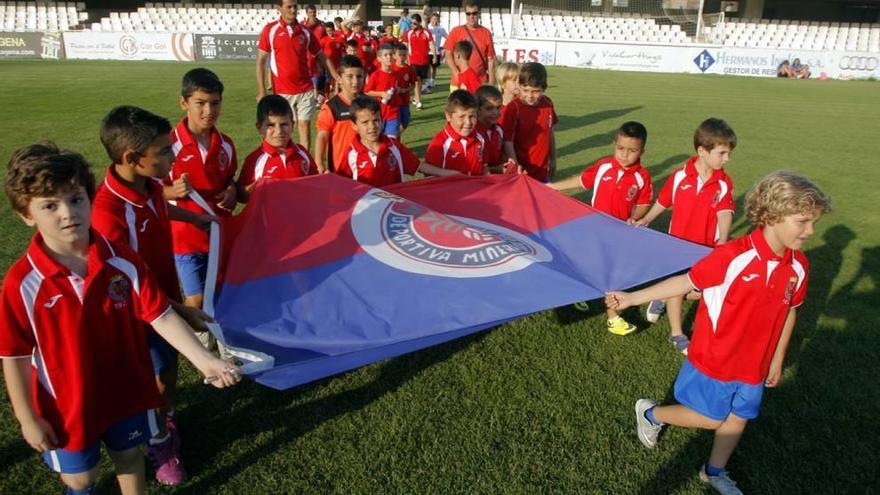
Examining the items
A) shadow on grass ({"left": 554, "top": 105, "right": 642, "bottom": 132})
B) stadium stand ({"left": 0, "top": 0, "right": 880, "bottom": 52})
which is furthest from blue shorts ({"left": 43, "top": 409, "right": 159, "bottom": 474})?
stadium stand ({"left": 0, "top": 0, "right": 880, "bottom": 52})

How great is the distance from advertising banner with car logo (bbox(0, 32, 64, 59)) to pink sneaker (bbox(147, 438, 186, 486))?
3436 cm

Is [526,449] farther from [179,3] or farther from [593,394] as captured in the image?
[179,3]

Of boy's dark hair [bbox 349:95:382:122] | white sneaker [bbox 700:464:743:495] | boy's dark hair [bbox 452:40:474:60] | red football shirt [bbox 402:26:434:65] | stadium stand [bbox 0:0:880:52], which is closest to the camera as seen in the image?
white sneaker [bbox 700:464:743:495]

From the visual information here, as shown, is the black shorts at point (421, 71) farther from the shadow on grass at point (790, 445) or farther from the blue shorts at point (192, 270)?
the shadow on grass at point (790, 445)

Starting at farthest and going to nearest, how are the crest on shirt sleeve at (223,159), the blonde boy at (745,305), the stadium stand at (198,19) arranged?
the stadium stand at (198,19)
the crest on shirt sleeve at (223,159)
the blonde boy at (745,305)

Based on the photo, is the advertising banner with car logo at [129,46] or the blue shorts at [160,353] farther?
the advertising banner with car logo at [129,46]

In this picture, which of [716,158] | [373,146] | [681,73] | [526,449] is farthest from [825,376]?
[681,73]

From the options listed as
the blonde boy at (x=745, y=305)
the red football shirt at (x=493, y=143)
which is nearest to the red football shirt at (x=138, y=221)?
the blonde boy at (x=745, y=305)

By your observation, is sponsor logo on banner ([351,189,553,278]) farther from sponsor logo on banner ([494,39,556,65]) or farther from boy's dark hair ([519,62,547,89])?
sponsor logo on banner ([494,39,556,65])

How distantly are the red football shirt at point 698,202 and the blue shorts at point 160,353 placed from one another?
3.58 meters

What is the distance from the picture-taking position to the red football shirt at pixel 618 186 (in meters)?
4.73

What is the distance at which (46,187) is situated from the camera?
2066 mm

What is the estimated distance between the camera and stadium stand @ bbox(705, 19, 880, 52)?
33.7 meters

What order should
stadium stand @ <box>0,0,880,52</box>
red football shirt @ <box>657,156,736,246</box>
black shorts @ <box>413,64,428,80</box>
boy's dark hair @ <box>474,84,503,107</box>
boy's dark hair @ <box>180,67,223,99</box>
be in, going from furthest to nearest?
stadium stand @ <box>0,0,880,52</box>, black shorts @ <box>413,64,428,80</box>, boy's dark hair @ <box>474,84,503,107</box>, red football shirt @ <box>657,156,736,246</box>, boy's dark hair @ <box>180,67,223,99</box>
